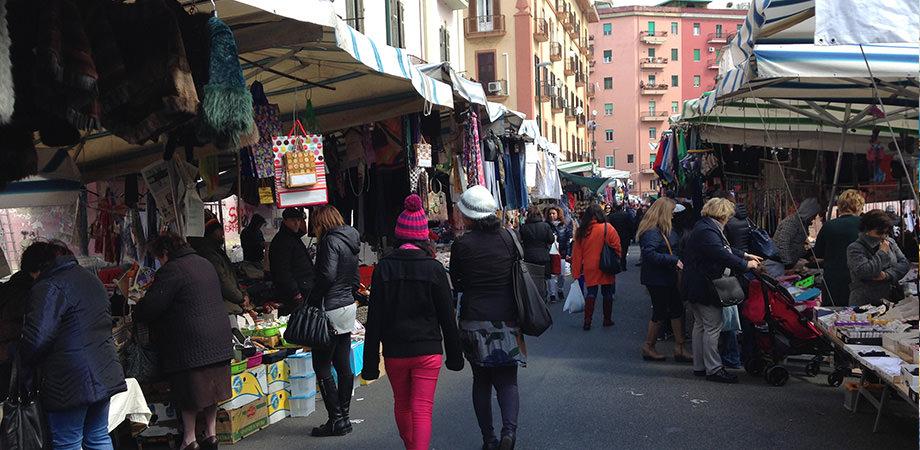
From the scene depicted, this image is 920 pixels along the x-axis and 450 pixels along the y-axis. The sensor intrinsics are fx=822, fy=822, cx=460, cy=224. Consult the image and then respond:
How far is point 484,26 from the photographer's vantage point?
39281mm

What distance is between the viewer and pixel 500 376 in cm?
547

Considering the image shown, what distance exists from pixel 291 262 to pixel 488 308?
269 cm

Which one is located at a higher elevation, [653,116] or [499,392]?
[653,116]

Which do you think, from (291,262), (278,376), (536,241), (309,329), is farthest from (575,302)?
(309,329)

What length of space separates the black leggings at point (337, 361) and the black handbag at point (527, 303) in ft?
5.50

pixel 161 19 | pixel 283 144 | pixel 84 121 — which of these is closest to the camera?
pixel 84 121

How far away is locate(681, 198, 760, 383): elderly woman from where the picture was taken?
746cm

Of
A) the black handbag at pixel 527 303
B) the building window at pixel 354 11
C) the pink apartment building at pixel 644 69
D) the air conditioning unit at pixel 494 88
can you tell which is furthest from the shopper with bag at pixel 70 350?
the pink apartment building at pixel 644 69

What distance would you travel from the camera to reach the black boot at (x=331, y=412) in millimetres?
6316

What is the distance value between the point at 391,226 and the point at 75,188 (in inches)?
142

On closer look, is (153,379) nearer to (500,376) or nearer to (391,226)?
(500,376)

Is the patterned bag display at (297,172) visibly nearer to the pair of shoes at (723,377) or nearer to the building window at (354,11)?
the pair of shoes at (723,377)

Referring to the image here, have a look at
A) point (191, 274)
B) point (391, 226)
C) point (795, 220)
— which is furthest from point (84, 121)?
point (795, 220)

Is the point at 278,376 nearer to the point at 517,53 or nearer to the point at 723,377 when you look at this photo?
the point at 723,377
